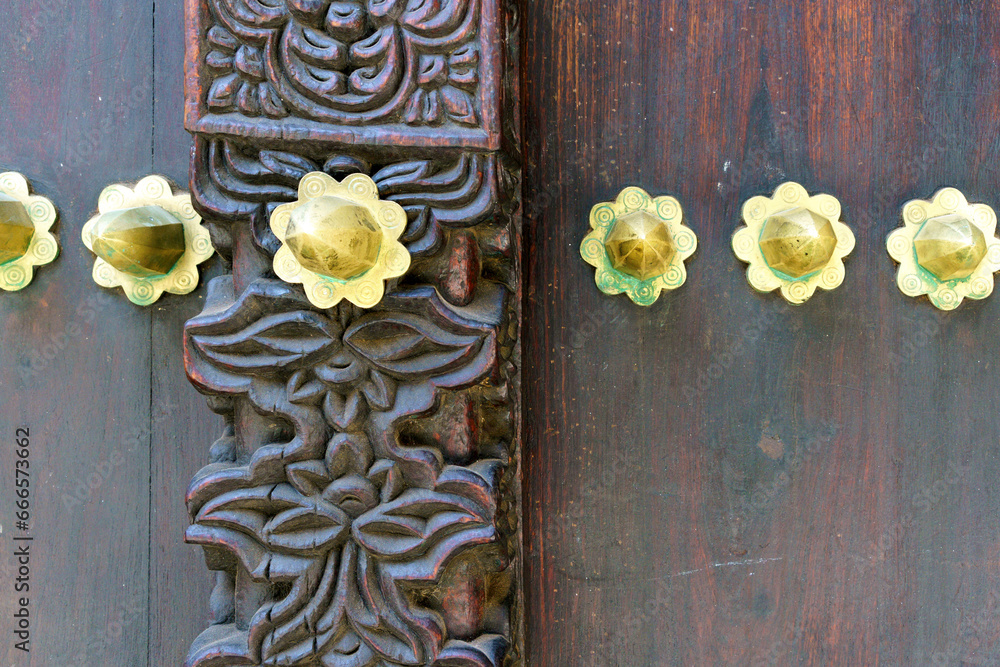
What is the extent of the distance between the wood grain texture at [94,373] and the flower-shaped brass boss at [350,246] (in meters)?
0.22

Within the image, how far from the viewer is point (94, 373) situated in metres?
0.70

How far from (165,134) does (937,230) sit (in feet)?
2.39

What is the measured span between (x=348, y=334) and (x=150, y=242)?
24 cm

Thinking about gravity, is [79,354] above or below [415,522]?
above

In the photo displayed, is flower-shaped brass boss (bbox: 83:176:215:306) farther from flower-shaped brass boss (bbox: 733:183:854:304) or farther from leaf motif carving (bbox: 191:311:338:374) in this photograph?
flower-shaped brass boss (bbox: 733:183:854:304)

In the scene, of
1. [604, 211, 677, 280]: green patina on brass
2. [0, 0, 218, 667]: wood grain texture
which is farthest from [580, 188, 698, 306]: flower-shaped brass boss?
[0, 0, 218, 667]: wood grain texture

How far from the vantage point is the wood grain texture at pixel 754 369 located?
691 millimetres

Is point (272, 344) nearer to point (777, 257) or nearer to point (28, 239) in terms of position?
point (28, 239)

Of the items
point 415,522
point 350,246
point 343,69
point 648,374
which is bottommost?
point 415,522

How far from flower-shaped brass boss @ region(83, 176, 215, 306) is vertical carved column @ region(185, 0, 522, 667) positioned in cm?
12

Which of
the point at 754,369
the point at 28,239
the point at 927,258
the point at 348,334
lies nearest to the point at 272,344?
the point at 348,334

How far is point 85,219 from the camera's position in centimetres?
71

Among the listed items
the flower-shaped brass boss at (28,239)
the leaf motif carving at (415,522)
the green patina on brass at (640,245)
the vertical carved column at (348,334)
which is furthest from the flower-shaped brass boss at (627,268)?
the flower-shaped brass boss at (28,239)

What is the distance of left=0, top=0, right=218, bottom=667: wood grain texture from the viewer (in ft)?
2.26
